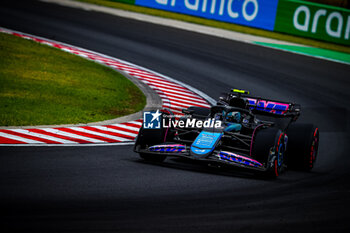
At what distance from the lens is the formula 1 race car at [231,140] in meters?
10.0

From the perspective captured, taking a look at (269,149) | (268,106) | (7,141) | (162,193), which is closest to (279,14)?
(268,106)

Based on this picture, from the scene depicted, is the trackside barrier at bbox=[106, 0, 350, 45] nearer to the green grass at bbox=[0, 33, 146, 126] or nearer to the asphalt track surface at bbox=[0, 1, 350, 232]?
the asphalt track surface at bbox=[0, 1, 350, 232]

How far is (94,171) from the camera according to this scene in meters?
9.64

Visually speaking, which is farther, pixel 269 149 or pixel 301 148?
pixel 301 148

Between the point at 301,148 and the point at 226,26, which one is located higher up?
the point at 226,26

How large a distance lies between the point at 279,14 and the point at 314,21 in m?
1.99

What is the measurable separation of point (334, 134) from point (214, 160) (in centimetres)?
637

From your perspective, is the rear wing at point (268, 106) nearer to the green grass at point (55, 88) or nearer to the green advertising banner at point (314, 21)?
the green grass at point (55, 88)

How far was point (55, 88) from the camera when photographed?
15875 mm

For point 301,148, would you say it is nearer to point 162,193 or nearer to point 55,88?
point 162,193

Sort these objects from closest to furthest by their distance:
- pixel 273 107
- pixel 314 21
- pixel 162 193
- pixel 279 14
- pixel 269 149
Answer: pixel 162 193 → pixel 269 149 → pixel 273 107 → pixel 314 21 → pixel 279 14

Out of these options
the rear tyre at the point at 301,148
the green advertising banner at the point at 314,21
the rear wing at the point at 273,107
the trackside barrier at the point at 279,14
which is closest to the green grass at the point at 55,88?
the rear wing at the point at 273,107

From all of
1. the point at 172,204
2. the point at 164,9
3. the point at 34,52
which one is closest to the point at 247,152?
the point at 172,204

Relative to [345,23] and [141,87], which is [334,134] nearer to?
[141,87]
